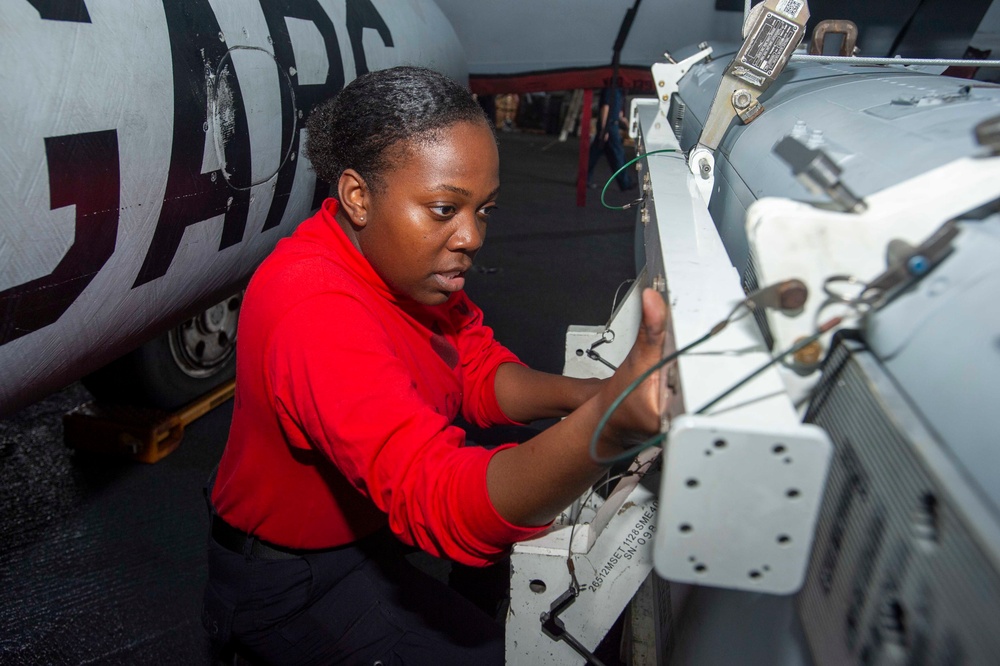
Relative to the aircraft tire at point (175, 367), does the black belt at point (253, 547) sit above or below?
above

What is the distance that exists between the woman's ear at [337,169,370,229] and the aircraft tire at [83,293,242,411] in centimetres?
138

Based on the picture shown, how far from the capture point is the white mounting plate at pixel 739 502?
0.49m

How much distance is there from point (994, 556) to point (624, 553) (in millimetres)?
714

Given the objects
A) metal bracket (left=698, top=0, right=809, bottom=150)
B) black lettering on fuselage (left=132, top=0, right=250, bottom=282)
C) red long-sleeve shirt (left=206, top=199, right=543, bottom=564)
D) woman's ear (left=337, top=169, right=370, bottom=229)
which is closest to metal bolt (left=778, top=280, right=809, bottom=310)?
red long-sleeve shirt (left=206, top=199, right=543, bottom=564)

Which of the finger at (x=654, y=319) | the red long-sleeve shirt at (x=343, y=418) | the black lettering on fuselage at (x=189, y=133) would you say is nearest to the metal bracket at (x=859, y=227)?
the finger at (x=654, y=319)

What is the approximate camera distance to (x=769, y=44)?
123 centimetres

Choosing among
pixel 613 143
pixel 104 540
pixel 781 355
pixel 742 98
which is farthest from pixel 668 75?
pixel 613 143

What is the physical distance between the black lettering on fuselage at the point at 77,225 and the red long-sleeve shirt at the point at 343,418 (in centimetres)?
49

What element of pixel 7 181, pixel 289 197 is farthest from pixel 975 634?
pixel 289 197

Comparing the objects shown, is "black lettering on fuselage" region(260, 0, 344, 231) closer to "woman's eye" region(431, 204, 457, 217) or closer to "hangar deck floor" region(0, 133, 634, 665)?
"hangar deck floor" region(0, 133, 634, 665)

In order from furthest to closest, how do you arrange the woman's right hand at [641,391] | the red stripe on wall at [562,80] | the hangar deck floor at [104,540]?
1. the red stripe on wall at [562,80]
2. the hangar deck floor at [104,540]
3. the woman's right hand at [641,391]

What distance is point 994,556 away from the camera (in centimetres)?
40

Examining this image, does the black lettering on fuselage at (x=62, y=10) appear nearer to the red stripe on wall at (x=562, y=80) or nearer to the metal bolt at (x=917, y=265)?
the metal bolt at (x=917, y=265)

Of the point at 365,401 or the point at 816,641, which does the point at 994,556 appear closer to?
the point at 816,641
